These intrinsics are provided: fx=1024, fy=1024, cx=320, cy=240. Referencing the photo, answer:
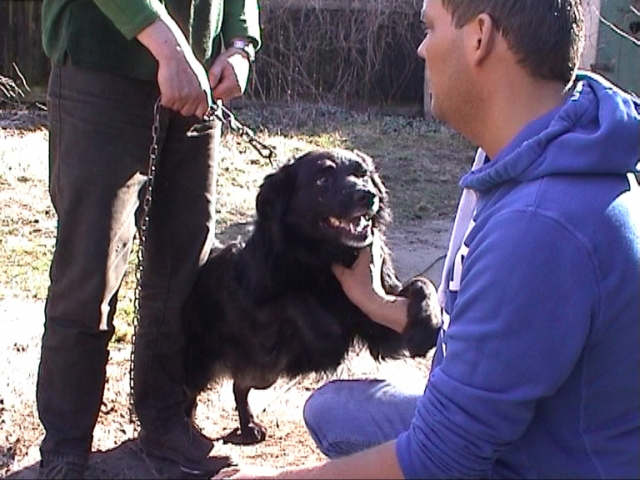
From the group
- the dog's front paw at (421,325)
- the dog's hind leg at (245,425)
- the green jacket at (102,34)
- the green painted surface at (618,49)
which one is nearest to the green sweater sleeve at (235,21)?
the green jacket at (102,34)

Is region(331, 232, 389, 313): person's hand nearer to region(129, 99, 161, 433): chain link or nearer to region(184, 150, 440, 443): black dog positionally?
region(184, 150, 440, 443): black dog

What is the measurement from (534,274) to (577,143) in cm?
24

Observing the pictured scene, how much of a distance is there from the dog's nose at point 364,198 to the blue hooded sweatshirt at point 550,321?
60.5 inches

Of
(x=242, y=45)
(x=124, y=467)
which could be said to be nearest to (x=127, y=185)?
(x=242, y=45)

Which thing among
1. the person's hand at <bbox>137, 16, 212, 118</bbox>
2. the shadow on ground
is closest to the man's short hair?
the person's hand at <bbox>137, 16, 212, 118</bbox>

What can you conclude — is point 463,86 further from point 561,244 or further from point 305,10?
point 305,10

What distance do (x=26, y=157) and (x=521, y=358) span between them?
6.31 meters

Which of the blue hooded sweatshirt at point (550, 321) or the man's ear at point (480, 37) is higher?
the man's ear at point (480, 37)

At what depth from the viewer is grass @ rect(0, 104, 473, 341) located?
17.0 feet

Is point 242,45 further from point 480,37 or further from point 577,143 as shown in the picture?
point 577,143

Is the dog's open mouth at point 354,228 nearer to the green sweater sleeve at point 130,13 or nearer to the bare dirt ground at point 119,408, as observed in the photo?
the bare dirt ground at point 119,408

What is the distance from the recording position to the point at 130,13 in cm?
242

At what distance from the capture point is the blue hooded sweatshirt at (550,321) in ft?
5.27

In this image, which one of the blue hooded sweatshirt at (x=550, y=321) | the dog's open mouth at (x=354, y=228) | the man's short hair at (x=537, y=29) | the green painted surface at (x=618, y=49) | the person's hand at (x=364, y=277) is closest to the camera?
the blue hooded sweatshirt at (x=550, y=321)
